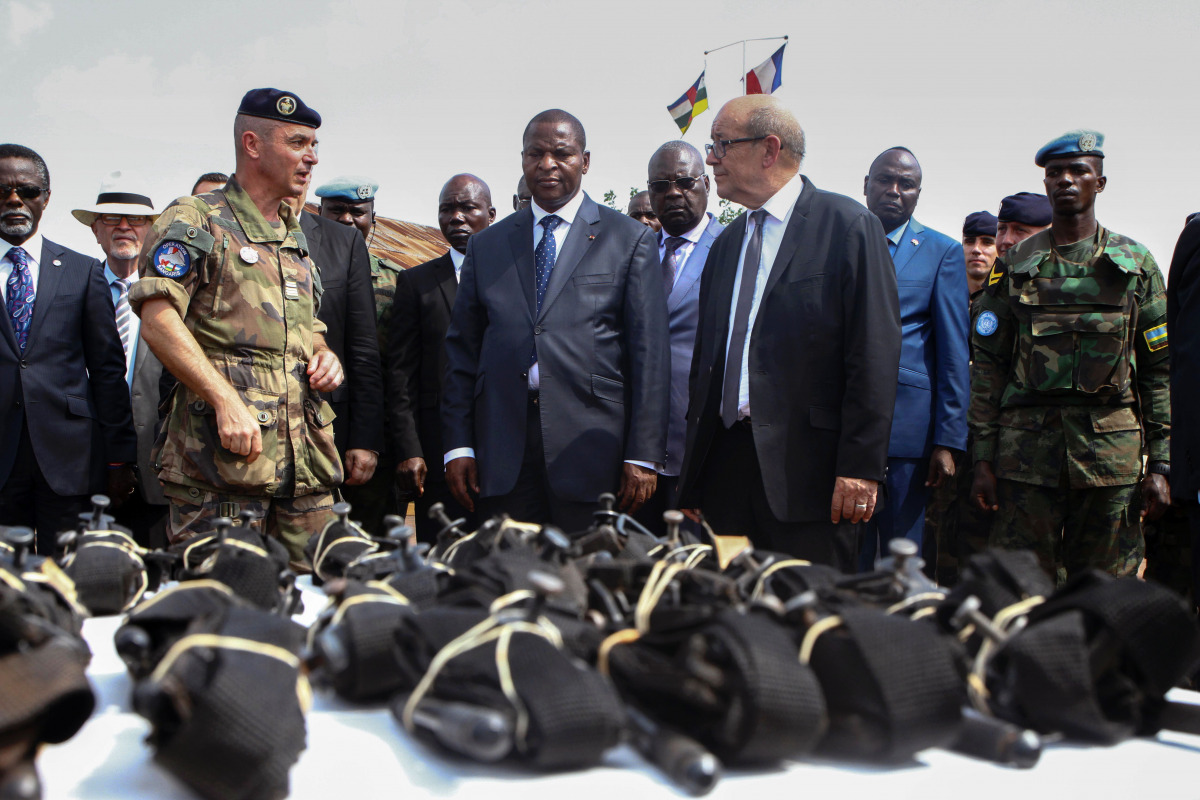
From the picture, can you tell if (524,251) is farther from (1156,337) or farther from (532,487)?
(1156,337)

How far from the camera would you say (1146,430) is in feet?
14.5

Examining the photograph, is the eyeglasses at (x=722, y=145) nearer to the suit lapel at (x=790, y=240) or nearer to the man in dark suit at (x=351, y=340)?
the suit lapel at (x=790, y=240)

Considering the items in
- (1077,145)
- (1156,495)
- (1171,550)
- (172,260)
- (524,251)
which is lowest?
(1171,550)

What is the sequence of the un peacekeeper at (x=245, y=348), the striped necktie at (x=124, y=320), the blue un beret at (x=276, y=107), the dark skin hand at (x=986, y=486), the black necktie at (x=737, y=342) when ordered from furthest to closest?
the striped necktie at (x=124, y=320)
the dark skin hand at (x=986, y=486)
the blue un beret at (x=276, y=107)
the black necktie at (x=737, y=342)
the un peacekeeper at (x=245, y=348)

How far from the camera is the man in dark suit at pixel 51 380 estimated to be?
427 cm

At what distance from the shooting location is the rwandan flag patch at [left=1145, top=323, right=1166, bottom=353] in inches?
171

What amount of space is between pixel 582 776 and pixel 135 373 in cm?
460

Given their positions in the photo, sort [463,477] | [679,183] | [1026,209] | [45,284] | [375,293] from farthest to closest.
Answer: [1026,209], [375,293], [679,183], [45,284], [463,477]

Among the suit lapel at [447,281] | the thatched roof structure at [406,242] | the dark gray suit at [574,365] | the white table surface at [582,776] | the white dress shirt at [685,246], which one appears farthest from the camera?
the thatched roof structure at [406,242]

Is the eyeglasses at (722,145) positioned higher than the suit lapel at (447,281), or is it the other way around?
the eyeglasses at (722,145)

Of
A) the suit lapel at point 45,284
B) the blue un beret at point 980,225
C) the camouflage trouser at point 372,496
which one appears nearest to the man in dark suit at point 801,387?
the camouflage trouser at point 372,496

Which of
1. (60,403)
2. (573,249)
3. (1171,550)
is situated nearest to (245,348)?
(573,249)

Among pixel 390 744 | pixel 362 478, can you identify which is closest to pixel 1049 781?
pixel 390 744

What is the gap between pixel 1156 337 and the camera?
435 centimetres
